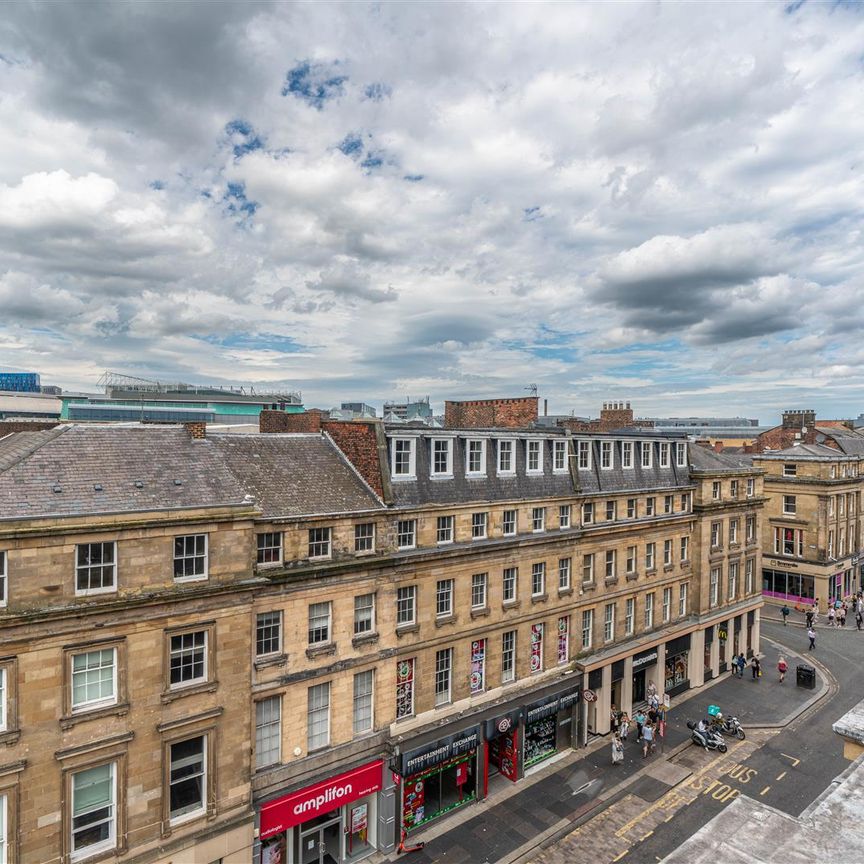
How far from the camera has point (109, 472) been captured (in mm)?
18328

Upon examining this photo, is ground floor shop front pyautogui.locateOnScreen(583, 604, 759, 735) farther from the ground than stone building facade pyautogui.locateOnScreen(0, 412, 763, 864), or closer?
closer

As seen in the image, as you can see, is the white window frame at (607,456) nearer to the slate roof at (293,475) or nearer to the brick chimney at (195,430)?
the slate roof at (293,475)

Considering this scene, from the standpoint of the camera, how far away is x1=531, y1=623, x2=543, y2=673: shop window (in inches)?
1142

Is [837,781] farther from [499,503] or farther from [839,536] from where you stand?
[839,536]

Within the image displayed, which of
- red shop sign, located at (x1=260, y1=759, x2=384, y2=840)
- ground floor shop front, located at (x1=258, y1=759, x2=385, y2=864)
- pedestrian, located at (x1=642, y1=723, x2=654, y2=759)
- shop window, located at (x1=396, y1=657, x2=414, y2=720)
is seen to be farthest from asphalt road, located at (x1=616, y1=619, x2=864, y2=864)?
red shop sign, located at (x1=260, y1=759, x2=384, y2=840)

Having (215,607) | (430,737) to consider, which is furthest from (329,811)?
(215,607)

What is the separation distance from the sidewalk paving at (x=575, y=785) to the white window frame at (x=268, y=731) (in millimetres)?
7205

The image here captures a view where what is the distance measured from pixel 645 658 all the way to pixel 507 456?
16.6 metres

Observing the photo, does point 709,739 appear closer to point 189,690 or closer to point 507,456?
point 507,456

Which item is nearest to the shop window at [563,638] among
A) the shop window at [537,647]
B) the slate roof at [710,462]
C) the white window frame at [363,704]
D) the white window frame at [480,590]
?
the shop window at [537,647]

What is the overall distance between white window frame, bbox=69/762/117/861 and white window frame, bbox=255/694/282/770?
4.60m

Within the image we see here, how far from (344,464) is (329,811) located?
13678 millimetres

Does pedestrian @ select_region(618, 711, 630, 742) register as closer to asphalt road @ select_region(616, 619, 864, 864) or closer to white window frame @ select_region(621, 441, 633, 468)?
asphalt road @ select_region(616, 619, 864, 864)

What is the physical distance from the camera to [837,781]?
8898 mm
